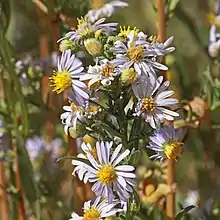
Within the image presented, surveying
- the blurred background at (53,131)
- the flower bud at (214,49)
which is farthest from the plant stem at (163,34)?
the flower bud at (214,49)

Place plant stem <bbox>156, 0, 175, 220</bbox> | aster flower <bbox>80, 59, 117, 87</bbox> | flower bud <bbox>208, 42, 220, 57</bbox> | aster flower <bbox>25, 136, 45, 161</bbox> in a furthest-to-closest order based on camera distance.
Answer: aster flower <bbox>25, 136, 45, 161</bbox> < flower bud <bbox>208, 42, 220, 57</bbox> < plant stem <bbox>156, 0, 175, 220</bbox> < aster flower <bbox>80, 59, 117, 87</bbox>

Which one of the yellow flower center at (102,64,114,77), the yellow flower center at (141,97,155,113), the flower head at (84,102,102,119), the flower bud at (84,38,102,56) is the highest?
the flower bud at (84,38,102,56)

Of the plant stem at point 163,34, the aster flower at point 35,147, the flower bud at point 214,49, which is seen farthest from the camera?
the aster flower at point 35,147

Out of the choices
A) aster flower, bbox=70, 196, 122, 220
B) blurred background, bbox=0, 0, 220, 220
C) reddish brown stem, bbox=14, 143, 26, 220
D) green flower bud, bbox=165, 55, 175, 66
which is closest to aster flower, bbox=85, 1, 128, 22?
blurred background, bbox=0, 0, 220, 220

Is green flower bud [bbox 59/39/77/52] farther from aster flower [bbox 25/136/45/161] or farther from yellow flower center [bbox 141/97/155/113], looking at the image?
aster flower [bbox 25/136/45/161]

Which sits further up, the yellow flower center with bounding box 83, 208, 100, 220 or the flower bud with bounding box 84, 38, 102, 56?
the flower bud with bounding box 84, 38, 102, 56

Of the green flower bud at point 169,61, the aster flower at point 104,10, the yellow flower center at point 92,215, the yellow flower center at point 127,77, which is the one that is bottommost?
the yellow flower center at point 92,215

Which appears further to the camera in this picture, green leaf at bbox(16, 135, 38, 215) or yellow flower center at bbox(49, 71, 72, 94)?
green leaf at bbox(16, 135, 38, 215)

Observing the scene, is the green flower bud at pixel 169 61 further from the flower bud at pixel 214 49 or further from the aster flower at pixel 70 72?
the aster flower at pixel 70 72
